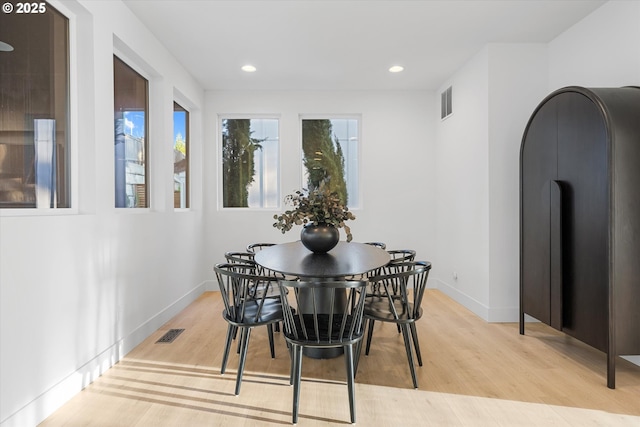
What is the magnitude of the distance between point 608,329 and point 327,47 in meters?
3.28

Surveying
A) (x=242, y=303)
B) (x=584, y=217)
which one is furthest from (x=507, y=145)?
(x=242, y=303)

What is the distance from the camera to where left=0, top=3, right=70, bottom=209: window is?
2.09 meters

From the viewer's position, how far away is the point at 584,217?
2.74 m

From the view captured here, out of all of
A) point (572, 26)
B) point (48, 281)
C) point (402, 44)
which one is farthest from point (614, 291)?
point (48, 281)

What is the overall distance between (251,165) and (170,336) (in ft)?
9.01

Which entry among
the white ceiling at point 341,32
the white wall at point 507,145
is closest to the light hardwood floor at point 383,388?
the white wall at point 507,145

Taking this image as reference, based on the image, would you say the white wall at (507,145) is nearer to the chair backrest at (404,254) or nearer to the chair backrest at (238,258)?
the chair backrest at (404,254)

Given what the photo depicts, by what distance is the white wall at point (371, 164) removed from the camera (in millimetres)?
5414

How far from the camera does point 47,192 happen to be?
2.36 meters

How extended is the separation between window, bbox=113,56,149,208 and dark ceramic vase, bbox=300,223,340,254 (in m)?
1.57

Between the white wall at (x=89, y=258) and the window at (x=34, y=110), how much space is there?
0.09m

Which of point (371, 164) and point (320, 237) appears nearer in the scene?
point (320, 237)

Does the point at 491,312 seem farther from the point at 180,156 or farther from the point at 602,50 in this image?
the point at 180,156

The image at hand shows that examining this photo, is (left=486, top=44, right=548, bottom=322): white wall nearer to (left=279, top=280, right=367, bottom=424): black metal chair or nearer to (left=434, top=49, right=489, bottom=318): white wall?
(left=434, top=49, right=489, bottom=318): white wall
